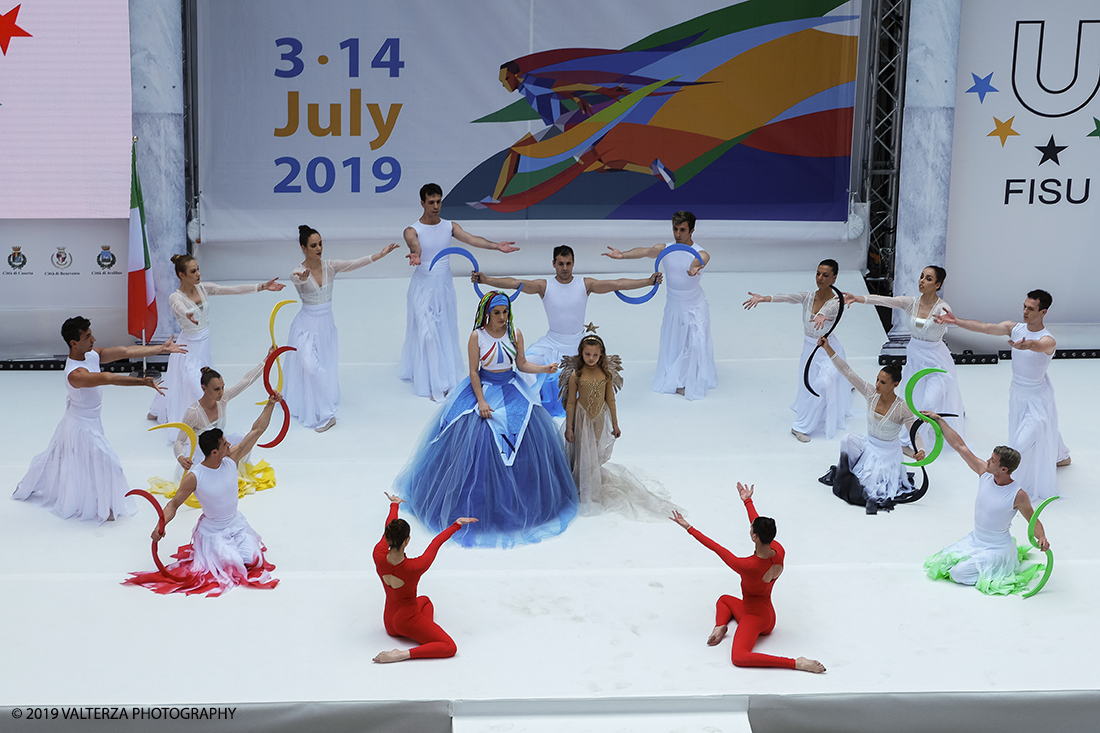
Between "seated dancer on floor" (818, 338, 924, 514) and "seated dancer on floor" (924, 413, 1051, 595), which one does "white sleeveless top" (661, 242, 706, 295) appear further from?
"seated dancer on floor" (924, 413, 1051, 595)

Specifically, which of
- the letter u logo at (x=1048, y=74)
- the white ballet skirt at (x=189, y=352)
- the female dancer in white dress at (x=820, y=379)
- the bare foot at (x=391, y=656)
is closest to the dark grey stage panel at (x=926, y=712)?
the bare foot at (x=391, y=656)

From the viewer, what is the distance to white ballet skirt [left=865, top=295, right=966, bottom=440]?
8234 mm

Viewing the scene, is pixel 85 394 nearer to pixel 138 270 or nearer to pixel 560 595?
pixel 138 270

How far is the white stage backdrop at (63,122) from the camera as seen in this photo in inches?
383

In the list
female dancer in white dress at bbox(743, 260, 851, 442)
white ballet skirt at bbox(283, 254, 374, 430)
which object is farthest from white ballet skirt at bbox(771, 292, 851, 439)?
white ballet skirt at bbox(283, 254, 374, 430)

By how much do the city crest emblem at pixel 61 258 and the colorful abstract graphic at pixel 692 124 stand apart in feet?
12.5

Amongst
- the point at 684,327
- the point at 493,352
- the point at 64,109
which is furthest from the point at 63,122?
the point at 684,327

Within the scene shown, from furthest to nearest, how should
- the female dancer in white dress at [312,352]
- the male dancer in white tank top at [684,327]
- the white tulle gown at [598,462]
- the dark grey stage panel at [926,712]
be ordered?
the male dancer in white tank top at [684,327] < the female dancer in white dress at [312,352] < the white tulle gown at [598,462] < the dark grey stage panel at [926,712]

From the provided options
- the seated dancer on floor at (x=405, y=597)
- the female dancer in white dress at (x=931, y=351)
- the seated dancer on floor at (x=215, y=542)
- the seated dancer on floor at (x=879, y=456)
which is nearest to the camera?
the seated dancer on floor at (x=405, y=597)

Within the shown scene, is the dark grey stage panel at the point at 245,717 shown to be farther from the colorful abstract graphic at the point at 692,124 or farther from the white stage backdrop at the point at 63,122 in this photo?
the colorful abstract graphic at the point at 692,124

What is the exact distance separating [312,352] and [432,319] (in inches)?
45.6

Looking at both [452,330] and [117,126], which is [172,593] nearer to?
[452,330]

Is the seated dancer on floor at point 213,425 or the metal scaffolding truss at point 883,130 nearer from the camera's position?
the seated dancer on floor at point 213,425

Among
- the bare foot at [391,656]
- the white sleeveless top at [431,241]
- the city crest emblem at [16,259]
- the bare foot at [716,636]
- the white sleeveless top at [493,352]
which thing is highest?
the white sleeveless top at [431,241]
